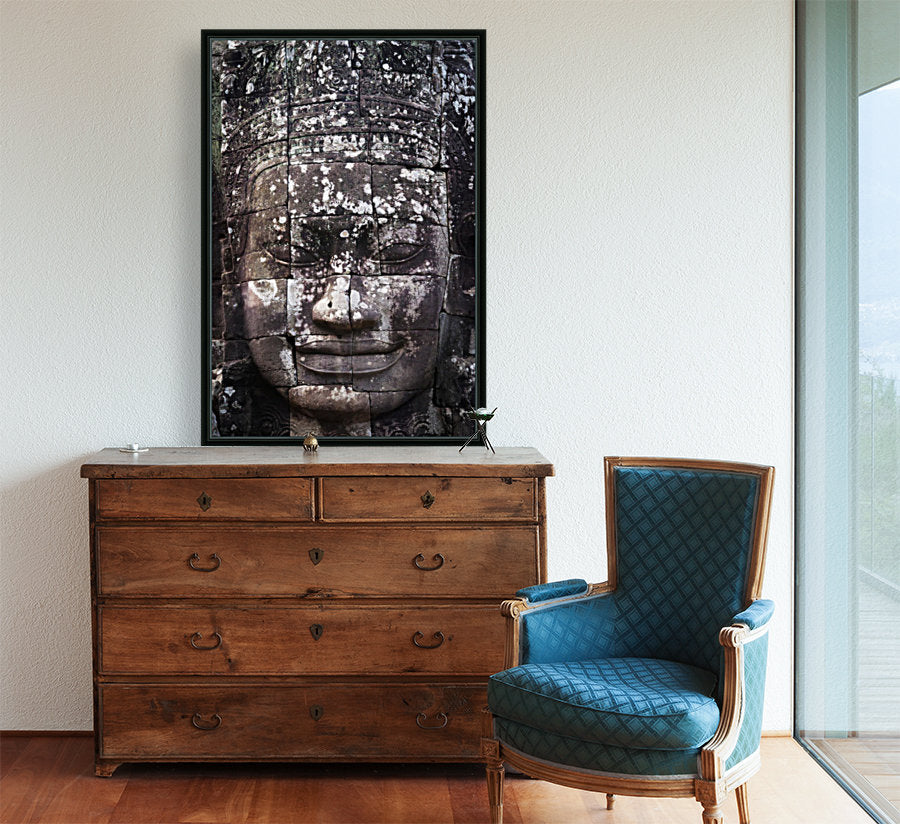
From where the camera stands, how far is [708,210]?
10.8 ft

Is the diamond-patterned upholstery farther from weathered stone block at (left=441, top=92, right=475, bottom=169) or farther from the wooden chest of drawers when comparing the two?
weathered stone block at (left=441, top=92, right=475, bottom=169)

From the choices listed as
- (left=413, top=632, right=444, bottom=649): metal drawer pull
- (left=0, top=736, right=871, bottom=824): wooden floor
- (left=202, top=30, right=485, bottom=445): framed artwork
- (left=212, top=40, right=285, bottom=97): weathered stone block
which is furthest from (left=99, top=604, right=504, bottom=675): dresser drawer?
(left=212, top=40, right=285, bottom=97): weathered stone block

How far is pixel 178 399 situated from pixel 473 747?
1534 mm

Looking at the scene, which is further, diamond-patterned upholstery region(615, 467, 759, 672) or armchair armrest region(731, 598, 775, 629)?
diamond-patterned upholstery region(615, 467, 759, 672)

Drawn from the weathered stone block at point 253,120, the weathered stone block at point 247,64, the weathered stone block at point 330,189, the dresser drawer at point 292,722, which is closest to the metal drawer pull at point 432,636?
the dresser drawer at point 292,722

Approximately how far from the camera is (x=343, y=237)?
3.27 m

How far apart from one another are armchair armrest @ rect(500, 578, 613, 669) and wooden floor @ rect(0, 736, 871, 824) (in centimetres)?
51

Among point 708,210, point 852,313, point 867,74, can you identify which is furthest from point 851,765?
point 867,74

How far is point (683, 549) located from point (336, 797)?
1274mm

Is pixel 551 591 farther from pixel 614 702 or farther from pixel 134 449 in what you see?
pixel 134 449

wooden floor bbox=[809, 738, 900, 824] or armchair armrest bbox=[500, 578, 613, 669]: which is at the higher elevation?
armchair armrest bbox=[500, 578, 613, 669]

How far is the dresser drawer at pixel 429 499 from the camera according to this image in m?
2.86

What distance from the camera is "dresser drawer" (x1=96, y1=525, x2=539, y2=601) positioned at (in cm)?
287

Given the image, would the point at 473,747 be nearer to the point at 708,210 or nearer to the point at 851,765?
the point at 851,765
